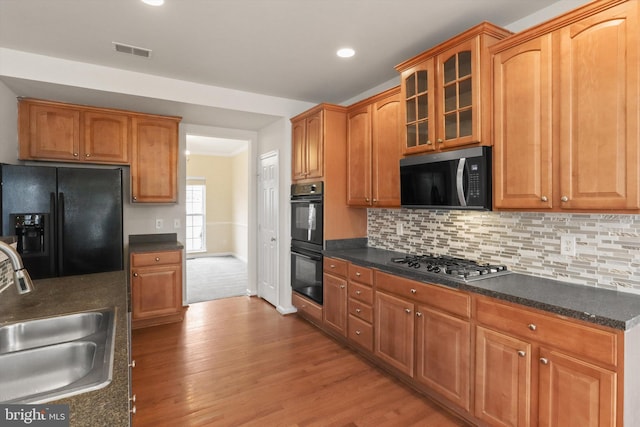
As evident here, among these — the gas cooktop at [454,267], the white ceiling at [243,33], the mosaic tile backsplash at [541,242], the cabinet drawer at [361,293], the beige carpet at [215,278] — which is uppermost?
the white ceiling at [243,33]

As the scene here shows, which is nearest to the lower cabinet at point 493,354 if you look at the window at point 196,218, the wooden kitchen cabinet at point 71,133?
the wooden kitchen cabinet at point 71,133

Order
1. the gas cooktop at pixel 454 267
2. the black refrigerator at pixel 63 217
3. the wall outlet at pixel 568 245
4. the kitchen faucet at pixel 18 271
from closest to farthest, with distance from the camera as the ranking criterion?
the kitchen faucet at pixel 18 271, the wall outlet at pixel 568 245, the gas cooktop at pixel 454 267, the black refrigerator at pixel 63 217

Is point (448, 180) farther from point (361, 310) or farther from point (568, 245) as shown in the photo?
point (361, 310)

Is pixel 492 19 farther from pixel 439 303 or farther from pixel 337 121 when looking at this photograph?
pixel 439 303

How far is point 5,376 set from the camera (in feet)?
3.74

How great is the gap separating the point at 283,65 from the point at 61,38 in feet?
5.77

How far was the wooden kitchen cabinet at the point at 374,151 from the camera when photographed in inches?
120

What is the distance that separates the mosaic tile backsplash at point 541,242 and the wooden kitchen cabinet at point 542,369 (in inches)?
23.0

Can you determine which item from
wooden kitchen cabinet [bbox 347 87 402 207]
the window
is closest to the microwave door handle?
wooden kitchen cabinet [bbox 347 87 402 207]

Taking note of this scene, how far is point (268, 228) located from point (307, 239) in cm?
98

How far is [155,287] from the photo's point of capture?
373 cm

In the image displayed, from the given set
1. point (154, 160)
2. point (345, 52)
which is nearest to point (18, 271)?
point (345, 52)

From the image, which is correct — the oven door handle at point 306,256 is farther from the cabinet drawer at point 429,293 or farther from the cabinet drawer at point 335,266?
the cabinet drawer at point 429,293

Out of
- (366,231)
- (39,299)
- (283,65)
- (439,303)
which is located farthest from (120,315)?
(366,231)
